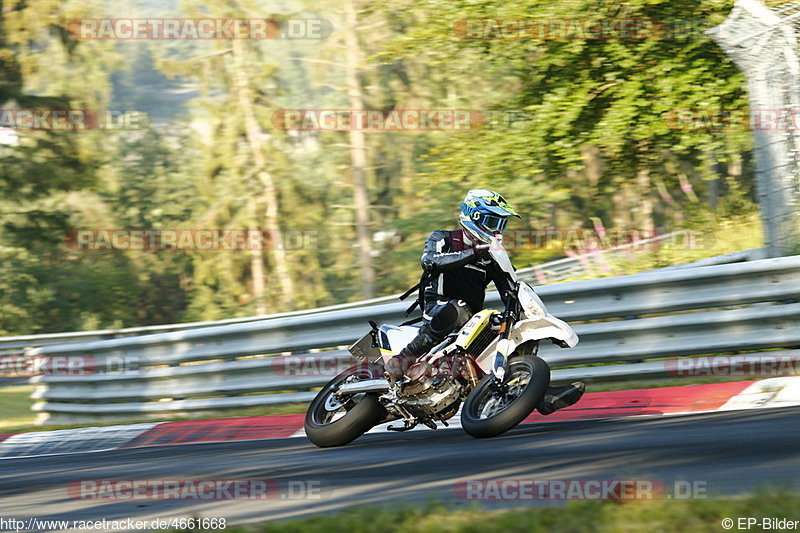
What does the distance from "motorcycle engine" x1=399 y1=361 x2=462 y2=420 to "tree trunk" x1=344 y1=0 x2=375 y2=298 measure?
996 inches

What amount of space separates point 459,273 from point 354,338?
2139mm

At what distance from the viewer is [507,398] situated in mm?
6277

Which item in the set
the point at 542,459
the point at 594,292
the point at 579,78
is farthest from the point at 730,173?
the point at 542,459

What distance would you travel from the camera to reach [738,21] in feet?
30.3

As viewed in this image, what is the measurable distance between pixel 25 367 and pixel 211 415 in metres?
9.01

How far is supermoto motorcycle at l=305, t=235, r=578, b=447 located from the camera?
244 inches

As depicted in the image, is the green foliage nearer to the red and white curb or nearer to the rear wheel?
the red and white curb

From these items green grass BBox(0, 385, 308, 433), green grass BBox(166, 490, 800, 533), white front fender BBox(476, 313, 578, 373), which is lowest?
green grass BBox(0, 385, 308, 433)

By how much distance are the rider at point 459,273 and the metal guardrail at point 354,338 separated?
4.17 ft

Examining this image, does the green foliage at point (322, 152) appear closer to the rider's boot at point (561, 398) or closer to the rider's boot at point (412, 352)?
the rider's boot at point (412, 352)

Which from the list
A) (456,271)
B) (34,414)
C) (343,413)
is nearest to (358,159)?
(34,414)

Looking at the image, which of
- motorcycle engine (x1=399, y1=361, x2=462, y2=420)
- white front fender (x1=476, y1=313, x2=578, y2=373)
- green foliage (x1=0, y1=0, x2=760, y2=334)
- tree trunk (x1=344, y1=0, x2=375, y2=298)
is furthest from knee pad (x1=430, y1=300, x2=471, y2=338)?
tree trunk (x1=344, y1=0, x2=375, y2=298)

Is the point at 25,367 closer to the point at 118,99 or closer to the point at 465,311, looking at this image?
the point at 465,311

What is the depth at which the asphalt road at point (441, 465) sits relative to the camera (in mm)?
5066
